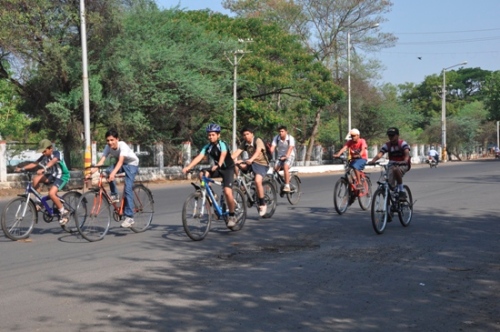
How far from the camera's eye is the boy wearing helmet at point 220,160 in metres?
11.1

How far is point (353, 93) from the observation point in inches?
2375

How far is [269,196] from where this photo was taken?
45.9 feet

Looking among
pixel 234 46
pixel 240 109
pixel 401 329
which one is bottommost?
pixel 401 329

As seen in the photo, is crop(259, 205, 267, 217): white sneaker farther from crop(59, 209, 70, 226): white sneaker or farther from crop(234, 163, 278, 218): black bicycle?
crop(59, 209, 70, 226): white sneaker

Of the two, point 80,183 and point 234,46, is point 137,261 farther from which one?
point 234,46

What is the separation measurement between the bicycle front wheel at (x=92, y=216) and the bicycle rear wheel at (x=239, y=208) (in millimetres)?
2121

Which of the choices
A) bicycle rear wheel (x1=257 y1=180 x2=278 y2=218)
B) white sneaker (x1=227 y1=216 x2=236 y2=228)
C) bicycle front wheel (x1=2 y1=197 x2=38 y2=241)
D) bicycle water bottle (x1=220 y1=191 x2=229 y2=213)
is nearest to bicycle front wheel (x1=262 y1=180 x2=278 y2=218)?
bicycle rear wheel (x1=257 y1=180 x2=278 y2=218)

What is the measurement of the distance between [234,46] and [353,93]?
2541 centimetres

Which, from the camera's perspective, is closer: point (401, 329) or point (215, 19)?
point (401, 329)

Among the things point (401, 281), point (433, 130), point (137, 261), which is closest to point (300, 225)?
point (137, 261)

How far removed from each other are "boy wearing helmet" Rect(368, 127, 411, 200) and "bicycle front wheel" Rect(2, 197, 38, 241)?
5.97 meters

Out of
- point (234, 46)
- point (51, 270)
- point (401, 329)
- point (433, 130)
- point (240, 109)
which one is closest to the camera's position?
point (401, 329)

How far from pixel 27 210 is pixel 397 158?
20.9ft

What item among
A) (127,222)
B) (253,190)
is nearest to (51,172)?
(127,222)
